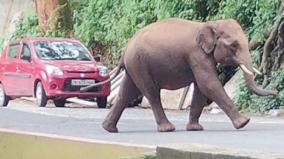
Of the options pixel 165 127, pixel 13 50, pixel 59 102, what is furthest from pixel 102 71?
pixel 165 127

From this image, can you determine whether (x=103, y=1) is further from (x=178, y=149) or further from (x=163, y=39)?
(x=178, y=149)

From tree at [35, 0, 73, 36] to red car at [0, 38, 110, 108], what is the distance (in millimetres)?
4426

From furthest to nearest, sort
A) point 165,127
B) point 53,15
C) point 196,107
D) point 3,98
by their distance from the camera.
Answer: point 53,15 < point 3,98 < point 196,107 < point 165,127

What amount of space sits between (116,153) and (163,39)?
3.53 meters

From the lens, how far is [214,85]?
12.7 m

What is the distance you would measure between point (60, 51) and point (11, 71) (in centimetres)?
182

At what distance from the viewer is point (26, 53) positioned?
24.0 m

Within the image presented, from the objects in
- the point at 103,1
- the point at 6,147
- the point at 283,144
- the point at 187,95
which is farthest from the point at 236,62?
the point at 103,1

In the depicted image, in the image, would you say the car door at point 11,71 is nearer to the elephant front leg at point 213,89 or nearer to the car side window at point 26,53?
the car side window at point 26,53

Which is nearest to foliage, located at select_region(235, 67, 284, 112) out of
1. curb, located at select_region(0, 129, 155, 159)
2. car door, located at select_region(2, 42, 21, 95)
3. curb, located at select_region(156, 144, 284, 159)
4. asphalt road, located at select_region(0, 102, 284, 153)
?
asphalt road, located at select_region(0, 102, 284, 153)

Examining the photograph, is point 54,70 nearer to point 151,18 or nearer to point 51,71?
point 51,71

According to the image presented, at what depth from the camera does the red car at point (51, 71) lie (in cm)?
2267

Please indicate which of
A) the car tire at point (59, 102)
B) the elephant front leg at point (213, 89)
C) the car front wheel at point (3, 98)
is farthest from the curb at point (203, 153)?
the car front wheel at point (3, 98)

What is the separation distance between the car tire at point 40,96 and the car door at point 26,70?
0.23 metres
